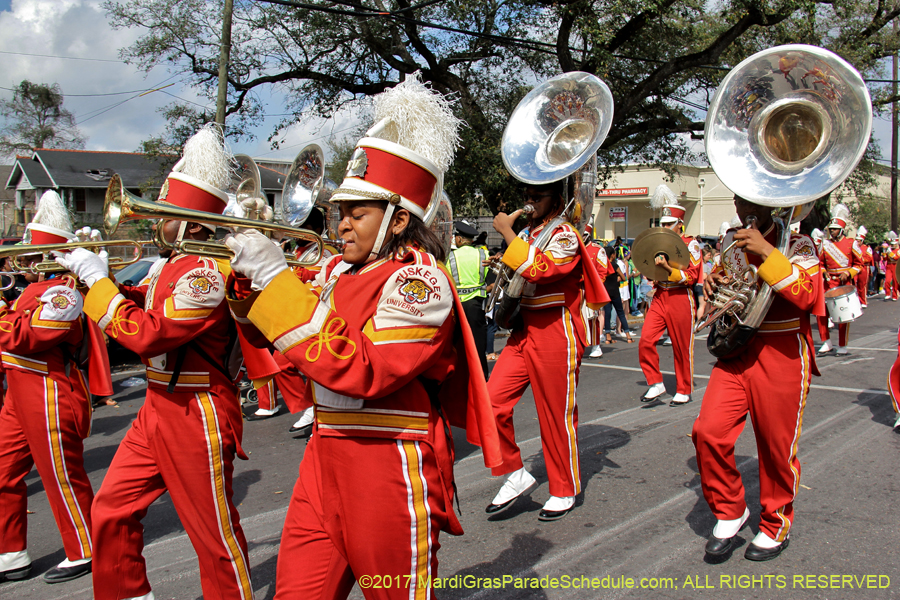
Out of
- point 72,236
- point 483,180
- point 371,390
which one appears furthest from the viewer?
point 483,180

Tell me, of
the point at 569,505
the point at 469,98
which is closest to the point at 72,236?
the point at 569,505

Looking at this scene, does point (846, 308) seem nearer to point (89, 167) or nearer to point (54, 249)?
point (54, 249)

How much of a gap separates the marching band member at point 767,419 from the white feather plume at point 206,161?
9.17 ft

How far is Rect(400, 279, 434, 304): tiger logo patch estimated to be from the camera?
Result: 2059 mm

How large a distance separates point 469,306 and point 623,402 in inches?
78.5

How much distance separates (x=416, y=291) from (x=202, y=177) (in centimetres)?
209

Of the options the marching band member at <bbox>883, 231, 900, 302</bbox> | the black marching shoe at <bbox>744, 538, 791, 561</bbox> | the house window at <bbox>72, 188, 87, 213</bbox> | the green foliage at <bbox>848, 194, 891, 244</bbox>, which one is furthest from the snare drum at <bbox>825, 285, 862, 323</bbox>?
the house window at <bbox>72, 188, 87, 213</bbox>

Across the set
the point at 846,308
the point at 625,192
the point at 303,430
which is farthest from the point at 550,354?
the point at 625,192

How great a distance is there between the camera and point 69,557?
3.79 metres

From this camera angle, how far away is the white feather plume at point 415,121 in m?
2.51

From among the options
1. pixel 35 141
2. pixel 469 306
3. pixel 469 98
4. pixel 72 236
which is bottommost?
pixel 469 306

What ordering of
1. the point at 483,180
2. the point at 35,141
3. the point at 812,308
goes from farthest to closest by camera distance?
the point at 35,141, the point at 483,180, the point at 812,308

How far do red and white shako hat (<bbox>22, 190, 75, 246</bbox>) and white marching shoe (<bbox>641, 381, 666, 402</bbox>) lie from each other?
5.72 meters

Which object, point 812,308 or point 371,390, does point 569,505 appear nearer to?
point 812,308
